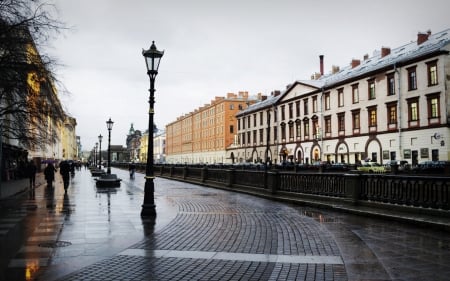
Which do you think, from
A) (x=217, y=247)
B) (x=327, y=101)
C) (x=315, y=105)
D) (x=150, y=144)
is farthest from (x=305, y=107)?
(x=217, y=247)

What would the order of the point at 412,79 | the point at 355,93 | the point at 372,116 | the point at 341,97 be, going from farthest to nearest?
the point at 341,97 → the point at 355,93 → the point at 372,116 → the point at 412,79

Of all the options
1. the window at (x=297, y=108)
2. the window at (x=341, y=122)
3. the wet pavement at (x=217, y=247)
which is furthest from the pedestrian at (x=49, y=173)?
the window at (x=297, y=108)

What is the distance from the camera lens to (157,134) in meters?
195

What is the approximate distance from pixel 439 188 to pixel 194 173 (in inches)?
996

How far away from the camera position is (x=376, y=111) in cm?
5441

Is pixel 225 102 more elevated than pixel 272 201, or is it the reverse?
pixel 225 102

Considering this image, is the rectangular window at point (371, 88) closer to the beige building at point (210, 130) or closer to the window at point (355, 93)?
the window at point (355, 93)

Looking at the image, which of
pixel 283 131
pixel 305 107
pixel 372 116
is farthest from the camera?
pixel 283 131

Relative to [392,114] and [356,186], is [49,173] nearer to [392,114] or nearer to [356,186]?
[356,186]

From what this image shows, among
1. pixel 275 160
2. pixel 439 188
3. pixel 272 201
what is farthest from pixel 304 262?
pixel 275 160

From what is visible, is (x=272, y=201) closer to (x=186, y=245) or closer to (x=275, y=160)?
(x=186, y=245)

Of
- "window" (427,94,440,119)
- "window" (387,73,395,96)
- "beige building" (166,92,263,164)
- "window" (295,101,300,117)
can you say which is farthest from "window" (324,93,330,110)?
"beige building" (166,92,263,164)

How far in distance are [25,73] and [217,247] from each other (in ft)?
33.3

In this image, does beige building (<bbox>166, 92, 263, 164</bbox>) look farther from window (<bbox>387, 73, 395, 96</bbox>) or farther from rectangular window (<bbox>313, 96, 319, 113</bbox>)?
window (<bbox>387, 73, 395, 96</bbox>)
